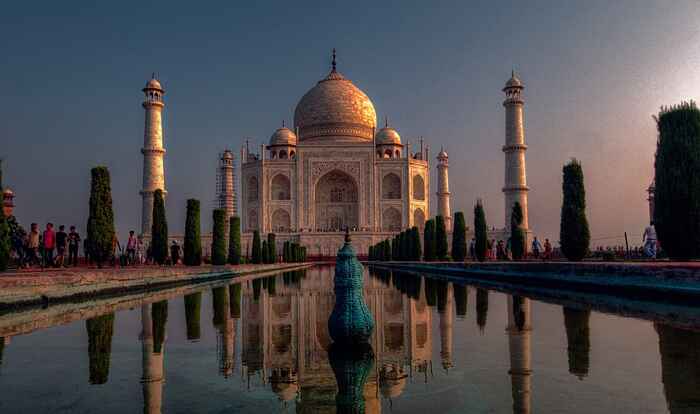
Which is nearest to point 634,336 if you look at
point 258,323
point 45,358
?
point 258,323

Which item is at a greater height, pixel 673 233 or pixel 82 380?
pixel 673 233

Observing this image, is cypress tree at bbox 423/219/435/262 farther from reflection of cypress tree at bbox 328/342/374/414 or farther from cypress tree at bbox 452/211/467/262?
reflection of cypress tree at bbox 328/342/374/414

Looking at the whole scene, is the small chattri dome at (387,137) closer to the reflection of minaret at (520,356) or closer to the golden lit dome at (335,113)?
the golden lit dome at (335,113)

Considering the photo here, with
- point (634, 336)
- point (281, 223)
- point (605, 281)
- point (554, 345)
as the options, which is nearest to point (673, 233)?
point (605, 281)

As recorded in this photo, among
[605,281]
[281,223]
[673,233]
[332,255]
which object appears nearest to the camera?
[605,281]

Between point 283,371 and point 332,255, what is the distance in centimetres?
2854

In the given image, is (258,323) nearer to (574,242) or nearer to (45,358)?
(45,358)

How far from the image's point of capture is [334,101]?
37.3 metres

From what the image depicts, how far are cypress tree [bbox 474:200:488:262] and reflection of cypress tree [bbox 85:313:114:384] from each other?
12.8 m

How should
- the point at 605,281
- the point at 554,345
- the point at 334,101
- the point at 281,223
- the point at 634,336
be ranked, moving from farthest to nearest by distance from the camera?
the point at 334,101, the point at 281,223, the point at 605,281, the point at 634,336, the point at 554,345

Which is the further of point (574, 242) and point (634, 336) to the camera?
point (574, 242)

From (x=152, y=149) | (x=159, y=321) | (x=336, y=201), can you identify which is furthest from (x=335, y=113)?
(x=159, y=321)

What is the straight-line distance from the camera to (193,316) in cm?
416

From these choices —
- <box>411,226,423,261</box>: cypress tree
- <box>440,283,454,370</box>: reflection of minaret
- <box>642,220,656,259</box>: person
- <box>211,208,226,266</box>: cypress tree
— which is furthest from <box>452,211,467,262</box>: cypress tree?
<box>440,283,454,370</box>: reflection of minaret
